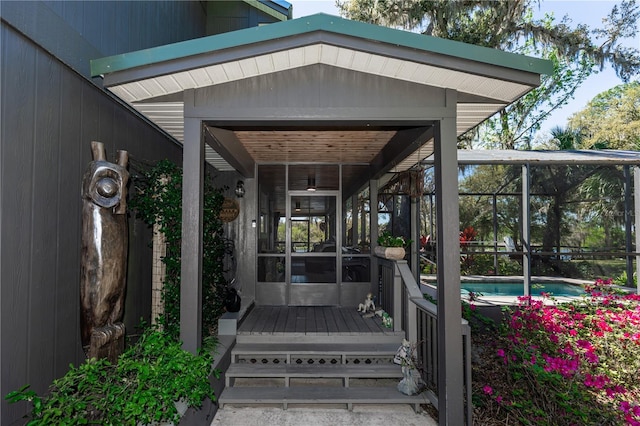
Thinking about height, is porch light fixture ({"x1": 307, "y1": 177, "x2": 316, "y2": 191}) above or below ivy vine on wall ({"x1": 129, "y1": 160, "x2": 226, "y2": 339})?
above

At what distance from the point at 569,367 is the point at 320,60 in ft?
10.8

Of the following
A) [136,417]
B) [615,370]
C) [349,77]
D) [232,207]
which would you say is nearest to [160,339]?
[136,417]

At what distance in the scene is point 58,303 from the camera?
2869mm

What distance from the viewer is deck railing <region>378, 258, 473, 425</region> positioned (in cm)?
304

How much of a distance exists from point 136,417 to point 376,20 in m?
12.8

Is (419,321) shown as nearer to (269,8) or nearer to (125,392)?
(125,392)

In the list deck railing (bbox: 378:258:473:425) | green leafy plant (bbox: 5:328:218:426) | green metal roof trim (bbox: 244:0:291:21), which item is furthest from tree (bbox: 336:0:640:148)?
green leafy plant (bbox: 5:328:218:426)

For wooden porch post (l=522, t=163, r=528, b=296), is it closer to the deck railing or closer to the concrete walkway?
the deck railing

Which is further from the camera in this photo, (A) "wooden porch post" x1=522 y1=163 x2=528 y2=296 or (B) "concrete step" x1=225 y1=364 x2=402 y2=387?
(A) "wooden porch post" x1=522 y1=163 x2=528 y2=296

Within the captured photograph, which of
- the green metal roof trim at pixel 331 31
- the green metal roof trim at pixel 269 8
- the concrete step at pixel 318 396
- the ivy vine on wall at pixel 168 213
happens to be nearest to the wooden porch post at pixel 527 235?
the concrete step at pixel 318 396

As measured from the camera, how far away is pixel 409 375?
11.1 feet

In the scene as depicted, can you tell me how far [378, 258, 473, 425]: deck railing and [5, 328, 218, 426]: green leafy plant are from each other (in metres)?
1.96

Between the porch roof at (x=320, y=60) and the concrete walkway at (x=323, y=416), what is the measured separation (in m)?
2.49

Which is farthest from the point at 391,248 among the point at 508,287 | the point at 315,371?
the point at 508,287
